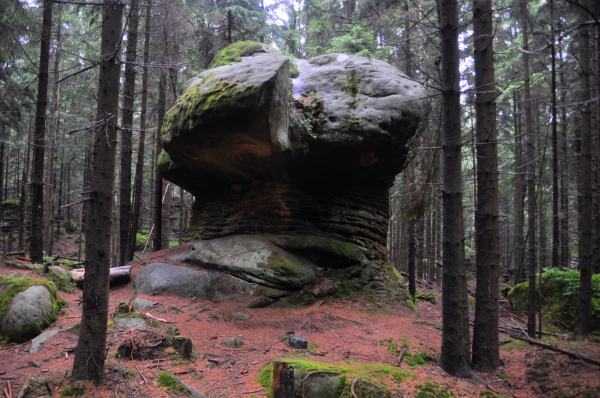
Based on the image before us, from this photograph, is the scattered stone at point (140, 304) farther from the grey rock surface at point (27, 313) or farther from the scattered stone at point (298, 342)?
the scattered stone at point (298, 342)

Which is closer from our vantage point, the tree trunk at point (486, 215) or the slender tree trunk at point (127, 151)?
the tree trunk at point (486, 215)

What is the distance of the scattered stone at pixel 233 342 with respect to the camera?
21.7 feet

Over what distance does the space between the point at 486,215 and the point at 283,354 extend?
4115 millimetres

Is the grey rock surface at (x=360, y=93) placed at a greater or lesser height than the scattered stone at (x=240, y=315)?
greater

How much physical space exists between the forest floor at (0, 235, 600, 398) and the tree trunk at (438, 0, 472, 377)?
39 cm

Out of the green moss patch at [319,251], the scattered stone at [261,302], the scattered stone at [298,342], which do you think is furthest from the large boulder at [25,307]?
the green moss patch at [319,251]

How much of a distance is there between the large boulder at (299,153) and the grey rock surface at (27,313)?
349cm

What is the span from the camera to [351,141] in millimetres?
9234

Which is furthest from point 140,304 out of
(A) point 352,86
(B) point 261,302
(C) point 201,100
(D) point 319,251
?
(A) point 352,86

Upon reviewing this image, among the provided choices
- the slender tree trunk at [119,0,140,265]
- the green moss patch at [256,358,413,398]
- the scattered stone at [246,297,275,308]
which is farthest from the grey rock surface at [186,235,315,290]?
the slender tree trunk at [119,0,140,265]

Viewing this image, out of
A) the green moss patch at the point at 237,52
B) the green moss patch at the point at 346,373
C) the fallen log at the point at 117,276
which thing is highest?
the green moss patch at the point at 237,52

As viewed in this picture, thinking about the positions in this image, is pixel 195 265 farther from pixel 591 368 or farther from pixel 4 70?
pixel 4 70

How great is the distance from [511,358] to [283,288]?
4.80 m

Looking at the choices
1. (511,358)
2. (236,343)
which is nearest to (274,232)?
(236,343)
